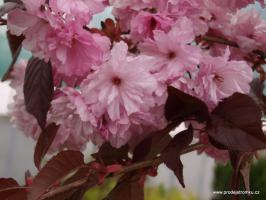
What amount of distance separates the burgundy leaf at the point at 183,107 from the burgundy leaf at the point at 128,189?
0.05m

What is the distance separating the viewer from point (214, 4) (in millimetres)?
344

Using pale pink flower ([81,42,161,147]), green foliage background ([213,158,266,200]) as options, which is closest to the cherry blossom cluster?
pale pink flower ([81,42,161,147])

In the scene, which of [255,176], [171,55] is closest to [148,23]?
[171,55]

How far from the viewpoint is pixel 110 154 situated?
0.34 metres

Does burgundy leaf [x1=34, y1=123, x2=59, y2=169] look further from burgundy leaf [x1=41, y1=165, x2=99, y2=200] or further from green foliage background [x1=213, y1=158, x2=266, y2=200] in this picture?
green foliage background [x1=213, y1=158, x2=266, y2=200]

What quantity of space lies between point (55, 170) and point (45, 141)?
0.05 metres

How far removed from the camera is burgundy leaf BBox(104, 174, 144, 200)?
34 centimetres

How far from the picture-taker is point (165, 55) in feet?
1.01

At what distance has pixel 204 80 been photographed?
31cm

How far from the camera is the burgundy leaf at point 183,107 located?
300mm

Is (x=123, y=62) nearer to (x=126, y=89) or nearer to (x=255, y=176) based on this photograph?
(x=126, y=89)

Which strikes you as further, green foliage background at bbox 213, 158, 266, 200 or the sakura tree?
green foliage background at bbox 213, 158, 266, 200

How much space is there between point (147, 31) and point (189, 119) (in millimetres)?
54

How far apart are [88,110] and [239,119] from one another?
0.08 meters
